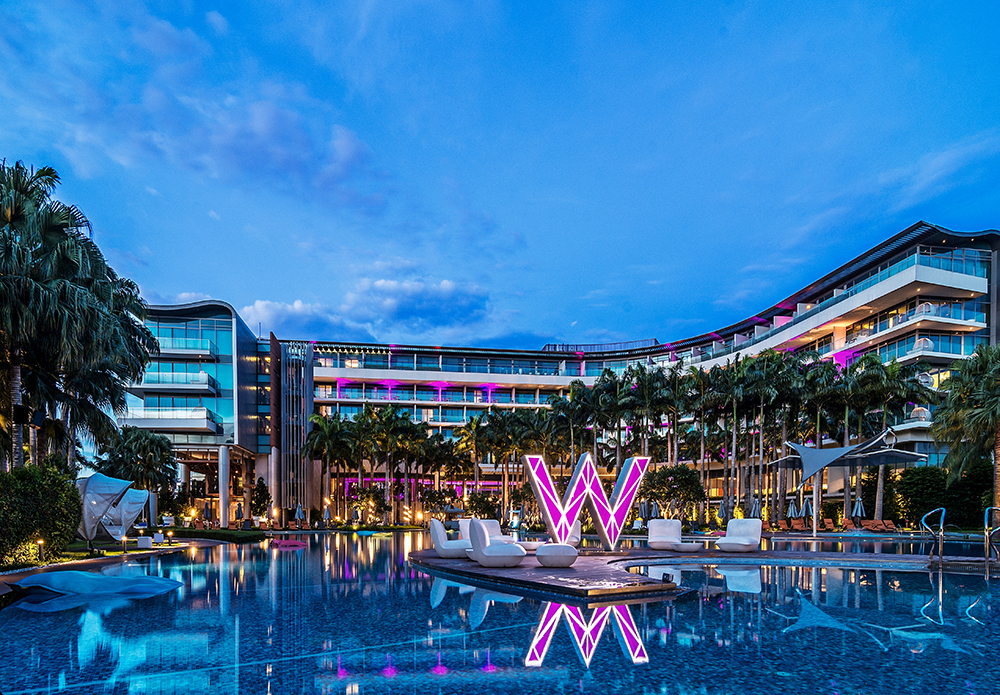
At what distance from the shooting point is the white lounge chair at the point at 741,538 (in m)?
22.0

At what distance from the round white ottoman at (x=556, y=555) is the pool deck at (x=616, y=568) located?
0.60 feet

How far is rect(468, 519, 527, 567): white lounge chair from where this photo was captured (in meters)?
16.8

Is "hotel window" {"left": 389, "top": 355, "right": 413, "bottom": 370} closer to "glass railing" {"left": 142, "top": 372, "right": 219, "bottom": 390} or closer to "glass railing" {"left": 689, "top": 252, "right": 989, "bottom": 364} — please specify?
"glass railing" {"left": 142, "top": 372, "right": 219, "bottom": 390}

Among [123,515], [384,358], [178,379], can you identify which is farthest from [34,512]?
[384,358]

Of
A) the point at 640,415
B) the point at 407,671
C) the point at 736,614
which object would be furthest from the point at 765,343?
the point at 407,671

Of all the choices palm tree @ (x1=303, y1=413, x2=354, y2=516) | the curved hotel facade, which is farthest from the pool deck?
palm tree @ (x1=303, y1=413, x2=354, y2=516)

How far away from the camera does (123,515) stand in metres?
30.3

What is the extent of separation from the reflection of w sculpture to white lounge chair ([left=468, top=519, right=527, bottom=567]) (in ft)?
16.2

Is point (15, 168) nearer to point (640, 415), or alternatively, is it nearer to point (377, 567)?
point (377, 567)

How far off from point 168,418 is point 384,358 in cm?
3477

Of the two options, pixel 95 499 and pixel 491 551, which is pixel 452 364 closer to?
pixel 95 499

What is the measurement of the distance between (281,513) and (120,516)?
29570 mm

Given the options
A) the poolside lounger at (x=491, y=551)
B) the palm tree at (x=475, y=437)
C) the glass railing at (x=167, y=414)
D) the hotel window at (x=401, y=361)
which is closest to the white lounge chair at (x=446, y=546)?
the poolside lounger at (x=491, y=551)

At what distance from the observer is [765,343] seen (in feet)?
215
